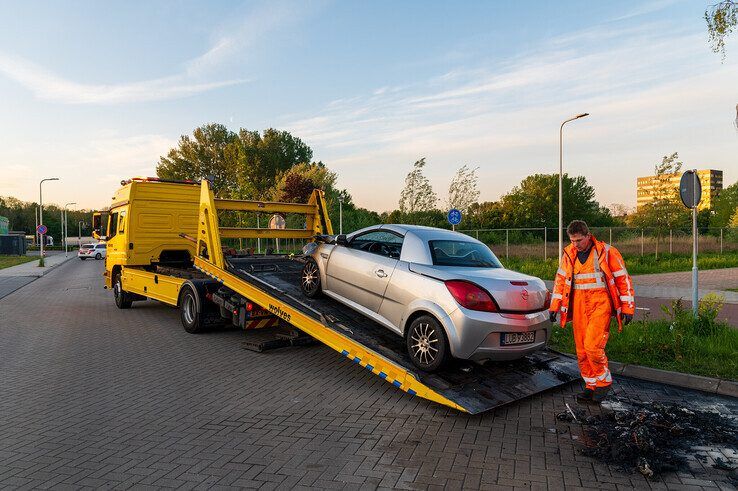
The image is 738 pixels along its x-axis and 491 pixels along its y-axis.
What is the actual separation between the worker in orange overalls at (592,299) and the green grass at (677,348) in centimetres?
166

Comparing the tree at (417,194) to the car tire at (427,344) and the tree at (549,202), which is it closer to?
the car tire at (427,344)

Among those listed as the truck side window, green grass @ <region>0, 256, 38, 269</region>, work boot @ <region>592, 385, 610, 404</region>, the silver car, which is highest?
the truck side window

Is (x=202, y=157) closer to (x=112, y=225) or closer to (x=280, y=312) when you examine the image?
(x=112, y=225)

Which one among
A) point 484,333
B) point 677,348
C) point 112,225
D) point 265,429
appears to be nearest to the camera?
point 265,429

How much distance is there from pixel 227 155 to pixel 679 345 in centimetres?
5351

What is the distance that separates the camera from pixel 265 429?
4.47 meters

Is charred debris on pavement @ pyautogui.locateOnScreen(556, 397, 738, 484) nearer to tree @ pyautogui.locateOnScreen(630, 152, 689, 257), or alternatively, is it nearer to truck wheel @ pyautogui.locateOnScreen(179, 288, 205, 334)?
truck wheel @ pyautogui.locateOnScreen(179, 288, 205, 334)

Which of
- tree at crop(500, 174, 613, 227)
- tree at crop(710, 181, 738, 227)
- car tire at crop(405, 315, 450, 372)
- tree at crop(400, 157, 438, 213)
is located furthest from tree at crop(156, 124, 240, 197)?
tree at crop(710, 181, 738, 227)

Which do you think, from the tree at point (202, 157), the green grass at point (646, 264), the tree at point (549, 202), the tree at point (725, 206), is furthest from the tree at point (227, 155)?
the tree at point (725, 206)

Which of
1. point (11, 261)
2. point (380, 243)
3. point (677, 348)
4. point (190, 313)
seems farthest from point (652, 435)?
point (11, 261)

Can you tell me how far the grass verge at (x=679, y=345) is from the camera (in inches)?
236

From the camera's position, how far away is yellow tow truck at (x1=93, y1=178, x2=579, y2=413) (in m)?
5.12

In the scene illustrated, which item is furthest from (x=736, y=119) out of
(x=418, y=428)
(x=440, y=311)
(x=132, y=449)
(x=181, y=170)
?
(x=181, y=170)

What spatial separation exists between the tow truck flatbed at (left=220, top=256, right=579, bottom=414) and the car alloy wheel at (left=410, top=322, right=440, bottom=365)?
140 millimetres
